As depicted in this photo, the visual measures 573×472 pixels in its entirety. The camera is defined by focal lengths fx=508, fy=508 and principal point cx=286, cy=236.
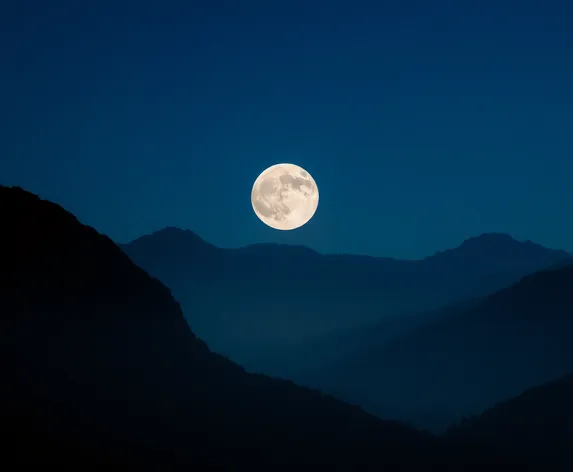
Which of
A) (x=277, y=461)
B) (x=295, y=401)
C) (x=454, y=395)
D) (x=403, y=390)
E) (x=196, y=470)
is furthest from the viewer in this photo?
(x=403, y=390)

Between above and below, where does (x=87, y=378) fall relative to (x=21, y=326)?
below

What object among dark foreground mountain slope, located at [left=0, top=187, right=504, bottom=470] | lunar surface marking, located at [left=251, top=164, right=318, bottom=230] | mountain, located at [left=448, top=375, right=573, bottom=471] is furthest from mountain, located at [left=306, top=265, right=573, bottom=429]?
dark foreground mountain slope, located at [left=0, top=187, right=504, bottom=470]

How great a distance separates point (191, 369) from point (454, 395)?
100184 mm

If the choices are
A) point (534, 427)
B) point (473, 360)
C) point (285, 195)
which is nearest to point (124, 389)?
point (285, 195)

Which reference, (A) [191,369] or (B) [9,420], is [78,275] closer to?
(A) [191,369]

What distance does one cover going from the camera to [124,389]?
5312 centimetres

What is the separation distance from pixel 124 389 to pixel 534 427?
5643 centimetres

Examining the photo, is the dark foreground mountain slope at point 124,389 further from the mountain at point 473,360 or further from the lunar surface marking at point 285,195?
the mountain at point 473,360

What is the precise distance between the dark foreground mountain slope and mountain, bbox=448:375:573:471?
9331mm

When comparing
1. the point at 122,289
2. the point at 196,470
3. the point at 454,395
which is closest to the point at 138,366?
the point at 122,289

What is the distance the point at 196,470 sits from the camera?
46.5 m

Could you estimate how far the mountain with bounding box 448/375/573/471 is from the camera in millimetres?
66562

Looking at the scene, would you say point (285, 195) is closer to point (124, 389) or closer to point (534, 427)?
point (124, 389)

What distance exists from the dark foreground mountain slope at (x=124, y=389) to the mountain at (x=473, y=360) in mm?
65900
